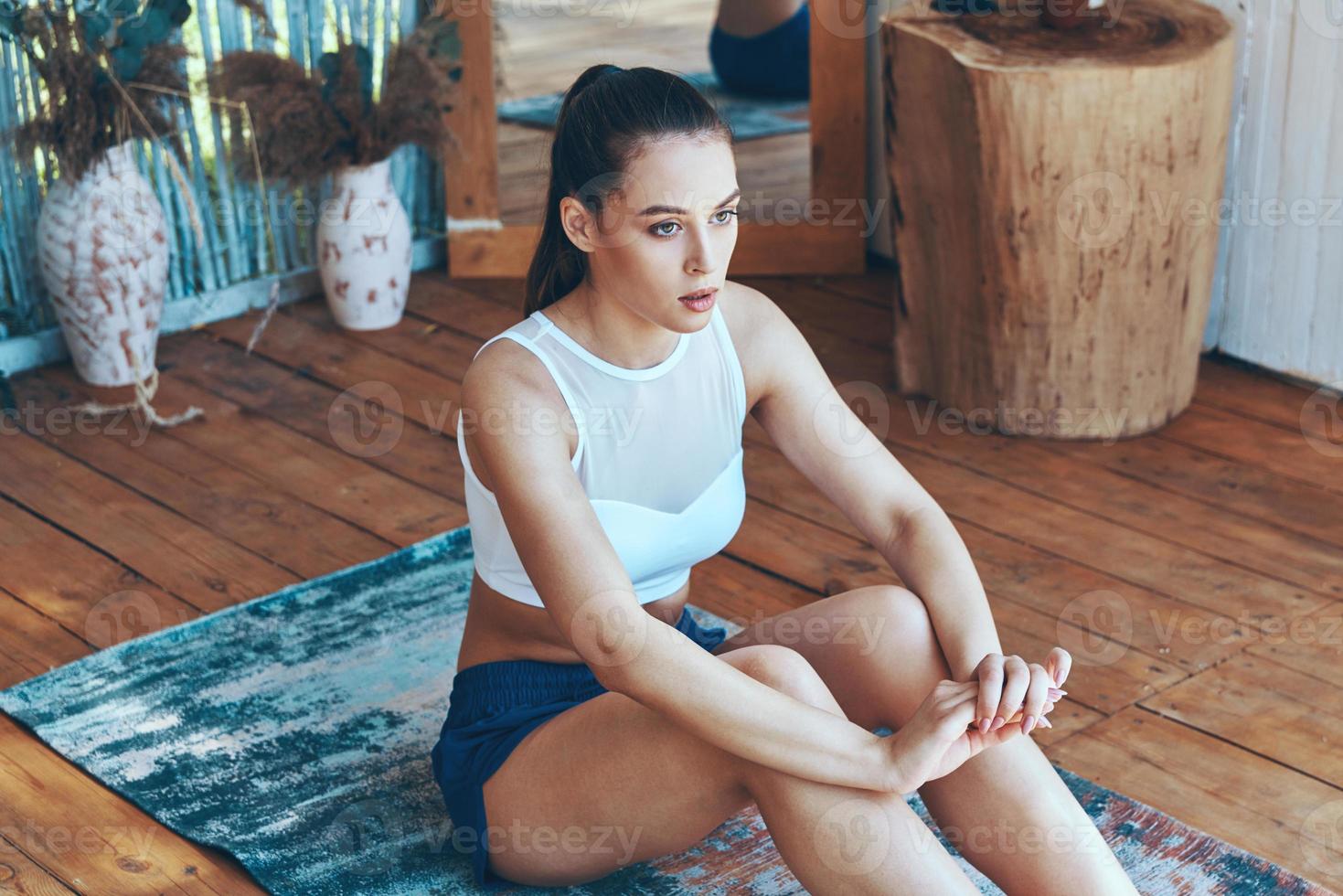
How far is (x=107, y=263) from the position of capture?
316 cm

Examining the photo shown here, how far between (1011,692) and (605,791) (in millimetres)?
394

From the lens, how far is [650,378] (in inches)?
66.2

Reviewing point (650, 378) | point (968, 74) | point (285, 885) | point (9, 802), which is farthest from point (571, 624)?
point (968, 74)

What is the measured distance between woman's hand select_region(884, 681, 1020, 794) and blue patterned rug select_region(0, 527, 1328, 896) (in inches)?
14.1

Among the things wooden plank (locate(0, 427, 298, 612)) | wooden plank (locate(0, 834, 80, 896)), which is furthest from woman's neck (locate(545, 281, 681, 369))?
wooden plank (locate(0, 427, 298, 612))

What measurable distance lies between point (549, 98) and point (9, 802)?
2.21m

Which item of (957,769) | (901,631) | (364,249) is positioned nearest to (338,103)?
(364,249)

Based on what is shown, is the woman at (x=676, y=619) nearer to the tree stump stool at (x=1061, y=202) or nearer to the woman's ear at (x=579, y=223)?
the woman's ear at (x=579, y=223)

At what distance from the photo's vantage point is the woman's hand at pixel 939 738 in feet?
4.72

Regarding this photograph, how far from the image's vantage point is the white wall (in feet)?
9.74

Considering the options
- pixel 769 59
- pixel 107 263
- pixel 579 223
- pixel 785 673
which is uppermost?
pixel 579 223

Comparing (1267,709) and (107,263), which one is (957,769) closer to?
(1267,709)

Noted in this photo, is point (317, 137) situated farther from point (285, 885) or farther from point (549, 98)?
point (285, 885)

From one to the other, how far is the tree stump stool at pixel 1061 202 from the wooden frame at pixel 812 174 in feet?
2.17
